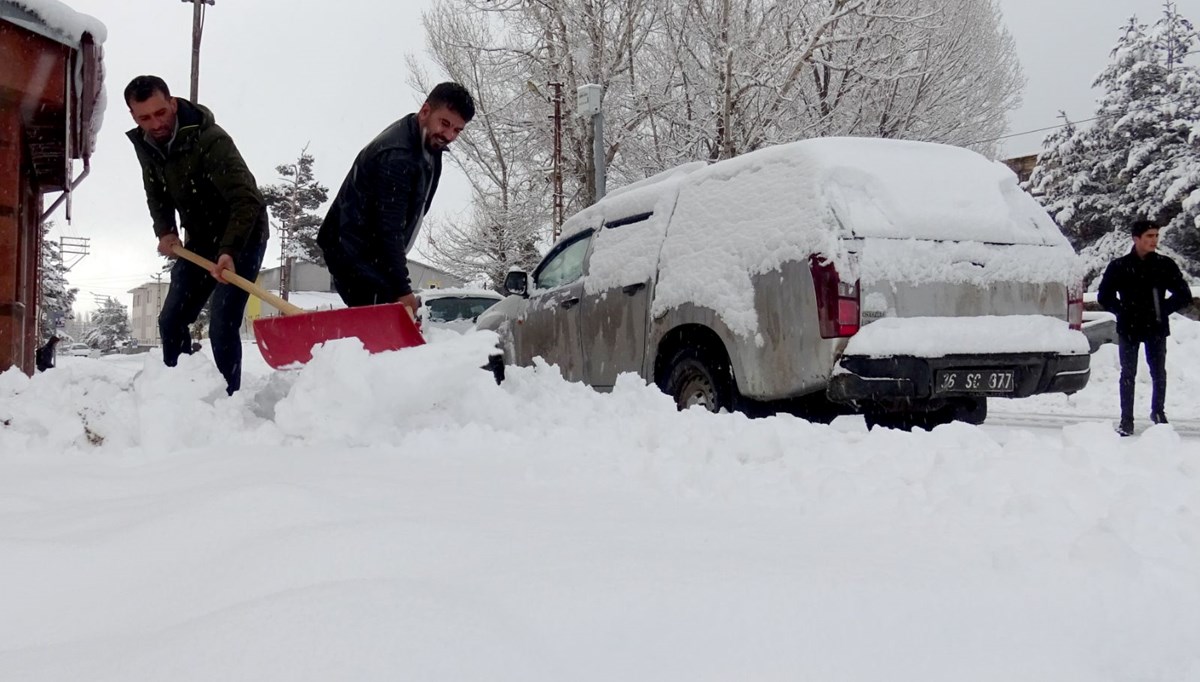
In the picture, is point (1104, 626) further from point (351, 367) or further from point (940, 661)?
point (351, 367)

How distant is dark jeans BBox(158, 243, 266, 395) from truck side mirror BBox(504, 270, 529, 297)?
7.54 ft

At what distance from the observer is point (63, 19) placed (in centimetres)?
518

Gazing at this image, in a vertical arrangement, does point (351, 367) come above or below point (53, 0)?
below

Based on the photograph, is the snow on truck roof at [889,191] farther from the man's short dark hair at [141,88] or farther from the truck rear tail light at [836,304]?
the man's short dark hair at [141,88]

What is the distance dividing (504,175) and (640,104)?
20.3 ft

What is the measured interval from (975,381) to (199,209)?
13.0 feet

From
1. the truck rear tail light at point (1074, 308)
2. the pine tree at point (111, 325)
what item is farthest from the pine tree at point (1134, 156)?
the pine tree at point (111, 325)

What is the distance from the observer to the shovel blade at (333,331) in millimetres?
3801

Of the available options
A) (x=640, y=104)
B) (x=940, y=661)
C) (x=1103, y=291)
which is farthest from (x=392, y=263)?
(x=640, y=104)

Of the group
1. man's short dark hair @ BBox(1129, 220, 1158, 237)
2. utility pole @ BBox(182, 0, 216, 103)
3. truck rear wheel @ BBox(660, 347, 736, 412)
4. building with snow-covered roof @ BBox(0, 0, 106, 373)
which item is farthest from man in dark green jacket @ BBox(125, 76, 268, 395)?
utility pole @ BBox(182, 0, 216, 103)

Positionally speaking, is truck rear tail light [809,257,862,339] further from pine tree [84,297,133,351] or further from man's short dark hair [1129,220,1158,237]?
pine tree [84,297,133,351]

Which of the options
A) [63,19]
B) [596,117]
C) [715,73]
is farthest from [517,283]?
[715,73]

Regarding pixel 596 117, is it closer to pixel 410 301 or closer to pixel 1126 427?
pixel 1126 427

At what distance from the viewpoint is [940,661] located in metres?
1.46
